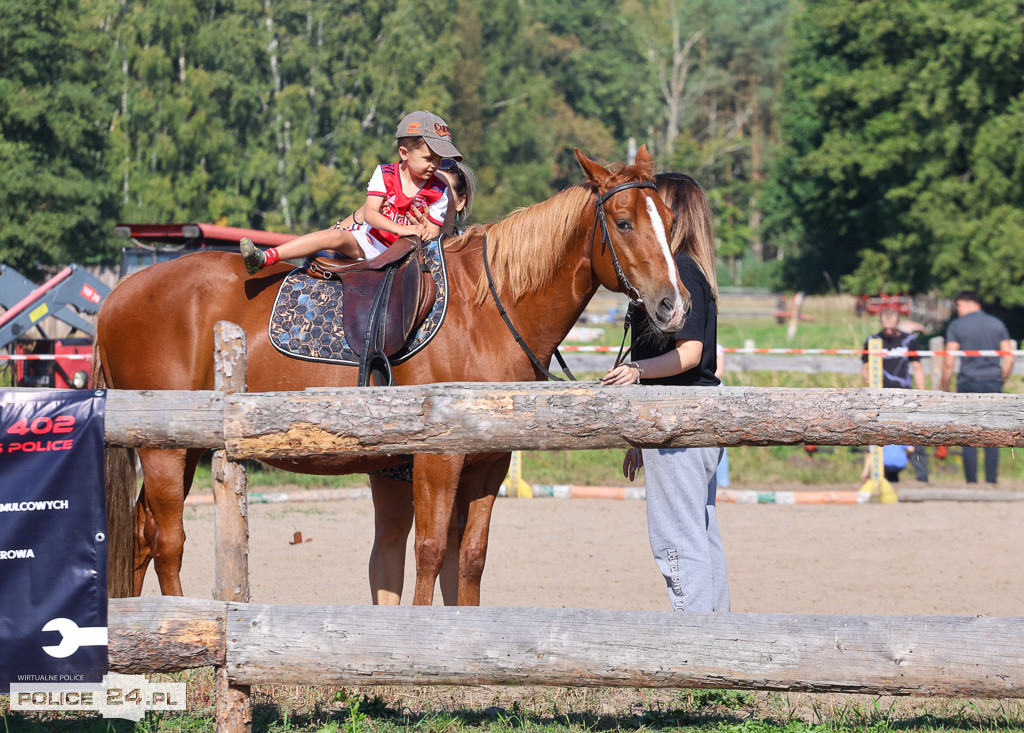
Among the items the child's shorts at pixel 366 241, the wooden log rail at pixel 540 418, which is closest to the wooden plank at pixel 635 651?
the wooden log rail at pixel 540 418

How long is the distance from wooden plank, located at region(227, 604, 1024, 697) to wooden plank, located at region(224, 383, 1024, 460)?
0.64m

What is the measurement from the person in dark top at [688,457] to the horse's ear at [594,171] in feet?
1.00

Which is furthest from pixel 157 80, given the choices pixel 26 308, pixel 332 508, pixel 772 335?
pixel 332 508

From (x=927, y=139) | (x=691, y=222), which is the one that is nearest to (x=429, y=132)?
(x=691, y=222)

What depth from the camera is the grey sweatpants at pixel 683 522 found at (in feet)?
14.8

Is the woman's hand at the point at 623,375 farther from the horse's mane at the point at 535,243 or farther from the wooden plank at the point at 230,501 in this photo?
the wooden plank at the point at 230,501

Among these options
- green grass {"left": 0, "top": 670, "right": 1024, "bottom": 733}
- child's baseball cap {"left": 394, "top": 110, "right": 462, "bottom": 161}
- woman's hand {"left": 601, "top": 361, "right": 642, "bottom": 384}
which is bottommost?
green grass {"left": 0, "top": 670, "right": 1024, "bottom": 733}

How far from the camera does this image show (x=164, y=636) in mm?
3715

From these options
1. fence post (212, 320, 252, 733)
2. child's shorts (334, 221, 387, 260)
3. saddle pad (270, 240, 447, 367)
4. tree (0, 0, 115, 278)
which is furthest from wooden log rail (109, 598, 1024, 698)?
tree (0, 0, 115, 278)

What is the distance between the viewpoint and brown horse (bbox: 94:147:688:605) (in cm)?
462

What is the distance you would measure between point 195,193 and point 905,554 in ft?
98.2

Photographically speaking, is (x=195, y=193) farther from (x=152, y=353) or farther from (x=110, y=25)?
(x=152, y=353)

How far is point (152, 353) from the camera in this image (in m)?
5.29

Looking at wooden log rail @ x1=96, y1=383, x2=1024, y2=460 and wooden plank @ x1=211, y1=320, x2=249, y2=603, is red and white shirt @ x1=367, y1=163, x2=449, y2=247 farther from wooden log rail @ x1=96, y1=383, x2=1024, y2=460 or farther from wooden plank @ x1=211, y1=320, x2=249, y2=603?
wooden log rail @ x1=96, y1=383, x2=1024, y2=460
